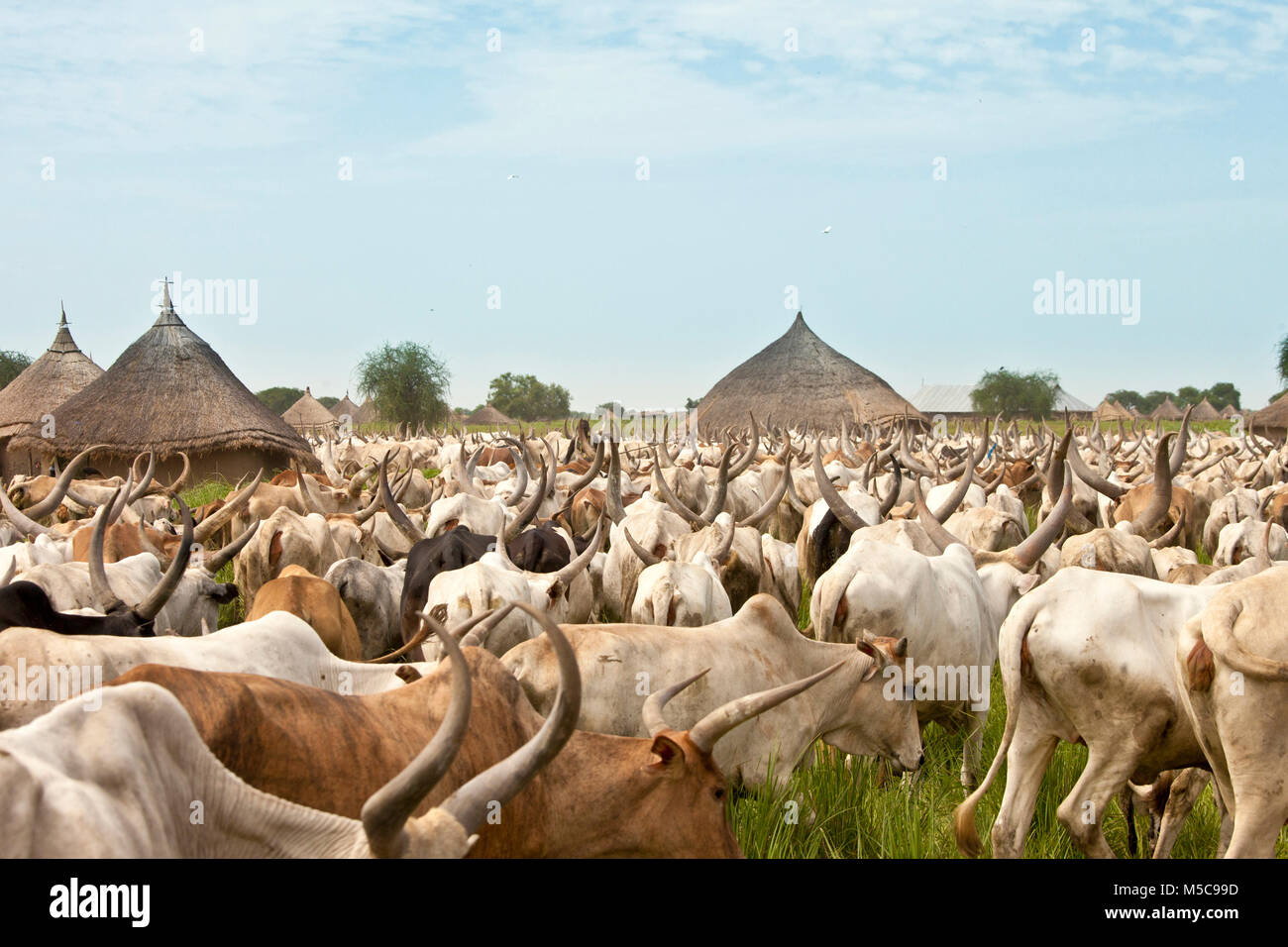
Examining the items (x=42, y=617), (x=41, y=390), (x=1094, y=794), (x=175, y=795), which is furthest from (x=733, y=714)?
(x=41, y=390)

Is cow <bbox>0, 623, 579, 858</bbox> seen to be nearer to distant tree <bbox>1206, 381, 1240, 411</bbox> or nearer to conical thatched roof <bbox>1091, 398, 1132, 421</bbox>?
conical thatched roof <bbox>1091, 398, 1132, 421</bbox>

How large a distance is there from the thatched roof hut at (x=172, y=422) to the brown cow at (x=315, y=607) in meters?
18.2

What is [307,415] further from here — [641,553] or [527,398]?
[641,553]

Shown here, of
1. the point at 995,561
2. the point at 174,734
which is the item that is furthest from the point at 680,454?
the point at 174,734

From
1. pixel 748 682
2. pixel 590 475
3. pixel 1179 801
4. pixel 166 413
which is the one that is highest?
pixel 166 413

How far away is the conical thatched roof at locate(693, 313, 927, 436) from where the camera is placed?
45.9 metres

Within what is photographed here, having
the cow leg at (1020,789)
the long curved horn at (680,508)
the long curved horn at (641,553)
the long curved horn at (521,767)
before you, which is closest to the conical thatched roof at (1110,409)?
the long curved horn at (680,508)

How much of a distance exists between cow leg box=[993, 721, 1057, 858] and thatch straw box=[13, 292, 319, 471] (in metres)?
21.7

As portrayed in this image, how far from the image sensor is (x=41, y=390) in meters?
29.2

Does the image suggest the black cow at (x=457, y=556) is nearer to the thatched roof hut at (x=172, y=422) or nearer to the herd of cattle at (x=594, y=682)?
the herd of cattle at (x=594, y=682)

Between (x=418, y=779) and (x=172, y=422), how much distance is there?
25069mm

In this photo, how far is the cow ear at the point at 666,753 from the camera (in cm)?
353

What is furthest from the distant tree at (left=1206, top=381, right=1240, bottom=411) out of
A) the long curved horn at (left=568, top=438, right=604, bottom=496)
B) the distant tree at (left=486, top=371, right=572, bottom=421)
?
the long curved horn at (left=568, top=438, right=604, bottom=496)
